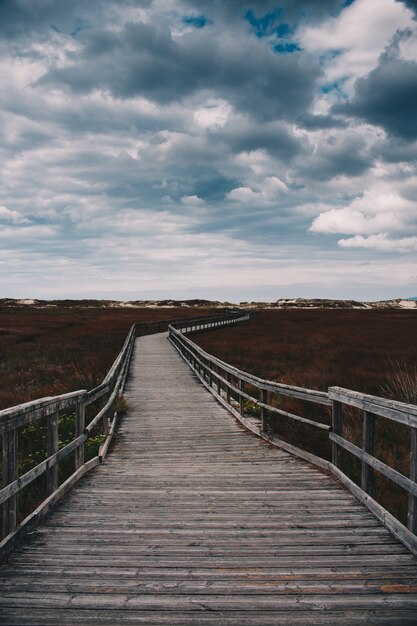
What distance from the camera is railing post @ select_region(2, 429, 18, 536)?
3.91m

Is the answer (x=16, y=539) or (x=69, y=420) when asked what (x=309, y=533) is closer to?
(x=16, y=539)

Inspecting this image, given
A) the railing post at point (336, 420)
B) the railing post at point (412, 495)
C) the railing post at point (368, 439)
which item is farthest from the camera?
the railing post at point (336, 420)

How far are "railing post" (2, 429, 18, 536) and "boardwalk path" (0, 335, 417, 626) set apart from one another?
269mm

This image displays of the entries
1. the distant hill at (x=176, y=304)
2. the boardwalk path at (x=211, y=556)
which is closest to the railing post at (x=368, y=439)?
the boardwalk path at (x=211, y=556)

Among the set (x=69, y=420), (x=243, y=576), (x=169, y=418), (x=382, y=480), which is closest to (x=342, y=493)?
(x=382, y=480)

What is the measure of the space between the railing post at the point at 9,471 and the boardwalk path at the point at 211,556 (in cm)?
27

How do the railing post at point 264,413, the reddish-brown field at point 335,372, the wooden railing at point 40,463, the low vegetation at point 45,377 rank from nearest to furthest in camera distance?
the wooden railing at point 40,463, the reddish-brown field at point 335,372, the low vegetation at point 45,377, the railing post at point 264,413

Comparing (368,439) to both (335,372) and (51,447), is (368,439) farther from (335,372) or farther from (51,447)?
(335,372)

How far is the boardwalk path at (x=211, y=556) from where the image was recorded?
298cm

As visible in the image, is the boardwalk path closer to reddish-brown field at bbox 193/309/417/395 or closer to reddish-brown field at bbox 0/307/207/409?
→ reddish-brown field at bbox 193/309/417/395

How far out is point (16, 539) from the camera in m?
3.94

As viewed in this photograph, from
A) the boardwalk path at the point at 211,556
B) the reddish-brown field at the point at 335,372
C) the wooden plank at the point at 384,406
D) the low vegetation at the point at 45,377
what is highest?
the wooden plank at the point at 384,406

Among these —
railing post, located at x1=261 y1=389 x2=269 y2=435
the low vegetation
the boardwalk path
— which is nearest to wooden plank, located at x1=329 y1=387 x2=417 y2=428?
the boardwalk path

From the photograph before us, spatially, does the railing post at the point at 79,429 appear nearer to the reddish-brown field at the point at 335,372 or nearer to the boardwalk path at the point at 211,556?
the boardwalk path at the point at 211,556
